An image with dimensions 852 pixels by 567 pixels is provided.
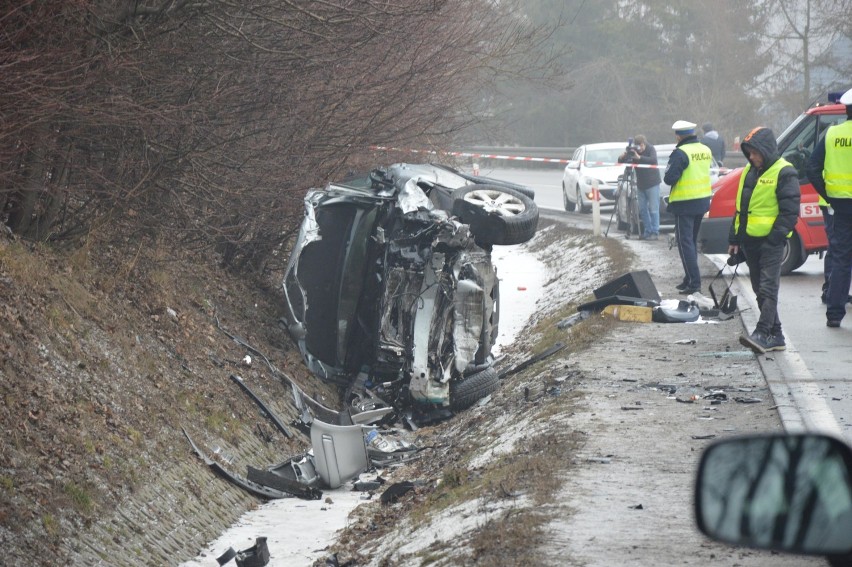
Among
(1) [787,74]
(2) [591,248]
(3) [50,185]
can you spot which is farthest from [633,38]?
(3) [50,185]

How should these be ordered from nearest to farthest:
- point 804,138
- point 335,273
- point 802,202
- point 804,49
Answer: point 335,273
point 804,138
point 802,202
point 804,49

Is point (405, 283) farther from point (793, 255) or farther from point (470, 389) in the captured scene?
point (793, 255)

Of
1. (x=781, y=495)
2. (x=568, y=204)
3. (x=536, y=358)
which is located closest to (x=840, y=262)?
(x=536, y=358)

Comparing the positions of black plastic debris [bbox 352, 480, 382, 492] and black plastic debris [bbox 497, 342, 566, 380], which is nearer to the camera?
black plastic debris [bbox 352, 480, 382, 492]

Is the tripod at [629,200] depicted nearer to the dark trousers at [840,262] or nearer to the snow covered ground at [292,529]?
the dark trousers at [840,262]

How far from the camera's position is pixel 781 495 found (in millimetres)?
2244

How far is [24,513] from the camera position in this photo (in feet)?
19.7

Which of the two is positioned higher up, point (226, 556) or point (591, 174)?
point (591, 174)

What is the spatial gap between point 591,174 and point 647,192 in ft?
23.1

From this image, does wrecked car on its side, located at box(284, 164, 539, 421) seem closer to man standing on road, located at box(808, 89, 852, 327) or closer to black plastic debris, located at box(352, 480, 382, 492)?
black plastic debris, located at box(352, 480, 382, 492)

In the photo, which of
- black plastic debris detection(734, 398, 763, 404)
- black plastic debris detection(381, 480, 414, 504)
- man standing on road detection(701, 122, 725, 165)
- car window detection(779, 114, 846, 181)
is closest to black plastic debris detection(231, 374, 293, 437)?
black plastic debris detection(381, 480, 414, 504)

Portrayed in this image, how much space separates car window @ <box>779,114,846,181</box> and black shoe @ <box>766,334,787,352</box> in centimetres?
454

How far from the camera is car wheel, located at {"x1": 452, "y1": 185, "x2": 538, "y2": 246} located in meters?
10.9

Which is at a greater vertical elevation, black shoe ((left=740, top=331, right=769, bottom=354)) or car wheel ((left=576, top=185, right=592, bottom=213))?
black shoe ((left=740, top=331, right=769, bottom=354))
